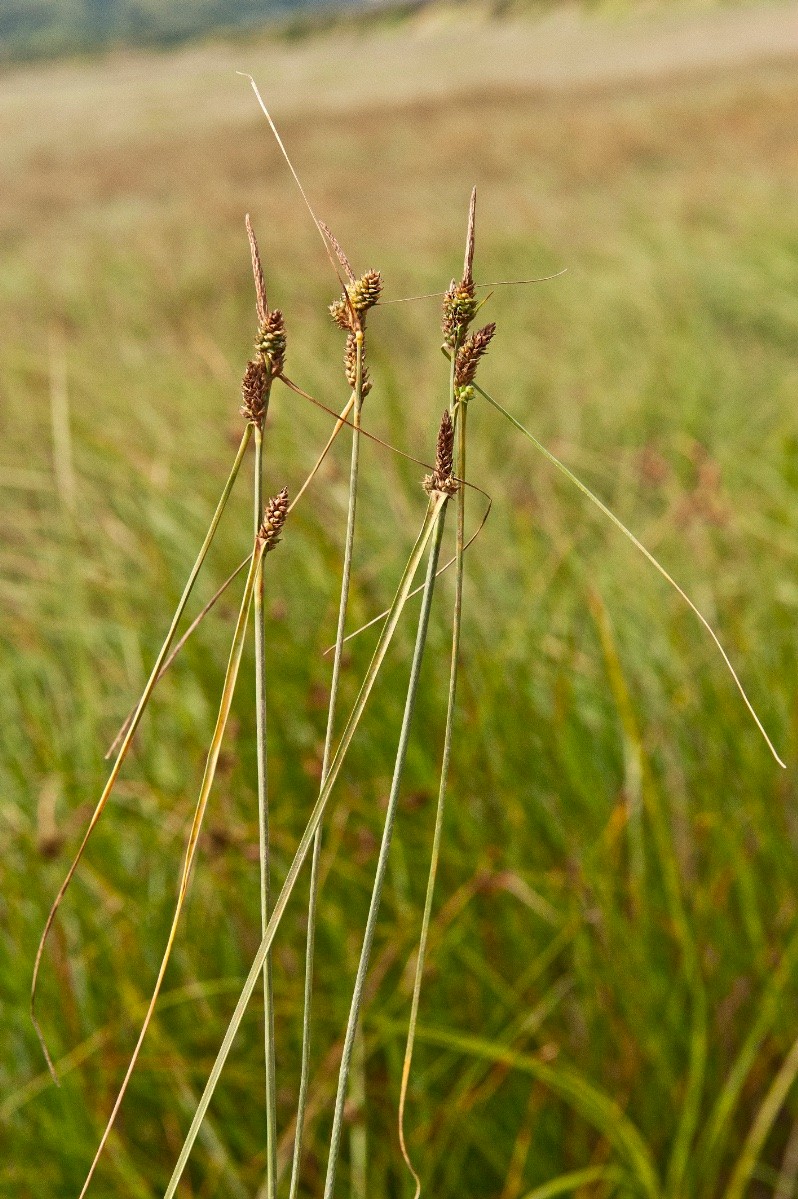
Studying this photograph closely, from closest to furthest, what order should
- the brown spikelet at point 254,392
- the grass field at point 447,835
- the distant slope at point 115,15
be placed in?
the brown spikelet at point 254,392 < the grass field at point 447,835 < the distant slope at point 115,15

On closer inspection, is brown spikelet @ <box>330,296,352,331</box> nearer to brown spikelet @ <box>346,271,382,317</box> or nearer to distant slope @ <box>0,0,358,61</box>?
brown spikelet @ <box>346,271,382,317</box>

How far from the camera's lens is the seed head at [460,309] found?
253 millimetres

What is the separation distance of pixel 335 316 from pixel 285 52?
4613cm

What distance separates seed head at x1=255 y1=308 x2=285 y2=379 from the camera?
0.83ft

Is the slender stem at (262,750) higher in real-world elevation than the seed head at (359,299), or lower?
lower

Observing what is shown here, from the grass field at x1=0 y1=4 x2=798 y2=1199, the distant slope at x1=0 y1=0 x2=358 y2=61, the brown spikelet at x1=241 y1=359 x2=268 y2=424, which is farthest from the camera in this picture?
the distant slope at x1=0 y1=0 x2=358 y2=61

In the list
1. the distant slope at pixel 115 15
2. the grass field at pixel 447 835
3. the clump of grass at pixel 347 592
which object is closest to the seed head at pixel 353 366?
the clump of grass at pixel 347 592

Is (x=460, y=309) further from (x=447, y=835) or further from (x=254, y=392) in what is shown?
(x=447, y=835)

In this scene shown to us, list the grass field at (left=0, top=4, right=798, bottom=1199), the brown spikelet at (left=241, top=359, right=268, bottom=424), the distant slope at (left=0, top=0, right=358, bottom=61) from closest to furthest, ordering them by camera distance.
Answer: the brown spikelet at (left=241, top=359, right=268, bottom=424) < the grass field at (left=0, top=4, right=798, bottom=1199) < the distant slope at (left=0, top=0, right=358, bottom=61)

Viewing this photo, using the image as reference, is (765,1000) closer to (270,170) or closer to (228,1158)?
(228,1158)

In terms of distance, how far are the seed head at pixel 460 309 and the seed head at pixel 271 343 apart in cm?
4

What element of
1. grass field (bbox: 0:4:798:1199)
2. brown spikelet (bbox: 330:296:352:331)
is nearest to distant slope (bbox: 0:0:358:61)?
grass field (bbox: 0:4:798:1199)

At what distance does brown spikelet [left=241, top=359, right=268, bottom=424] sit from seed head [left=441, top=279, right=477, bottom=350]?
46 mm

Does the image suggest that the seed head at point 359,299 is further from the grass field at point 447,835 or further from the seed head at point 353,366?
the grass field at point 447,835
